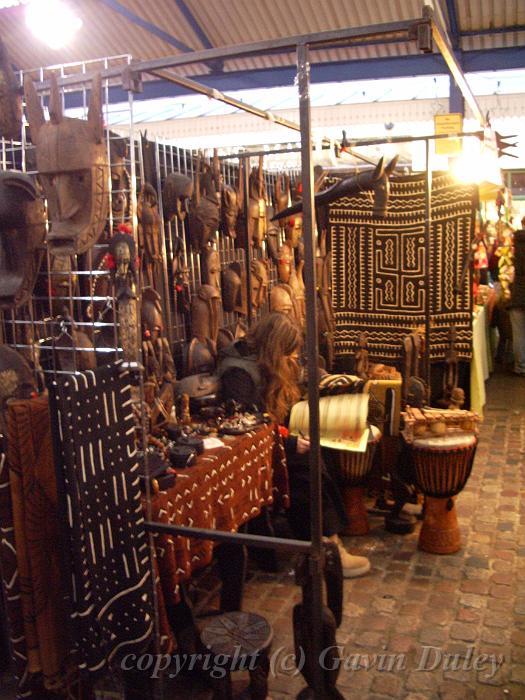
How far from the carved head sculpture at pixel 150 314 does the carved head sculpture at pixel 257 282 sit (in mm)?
1502

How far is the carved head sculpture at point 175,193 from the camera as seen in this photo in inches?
158

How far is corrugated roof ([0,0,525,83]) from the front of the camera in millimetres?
7246

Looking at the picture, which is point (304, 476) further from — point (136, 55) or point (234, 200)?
point (136, 55)

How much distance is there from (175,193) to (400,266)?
2182mm

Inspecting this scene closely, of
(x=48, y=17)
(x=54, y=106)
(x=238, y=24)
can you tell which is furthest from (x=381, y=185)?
(x=238, y=24)

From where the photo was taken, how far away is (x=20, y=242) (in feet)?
7.75

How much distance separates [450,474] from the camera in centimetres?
384

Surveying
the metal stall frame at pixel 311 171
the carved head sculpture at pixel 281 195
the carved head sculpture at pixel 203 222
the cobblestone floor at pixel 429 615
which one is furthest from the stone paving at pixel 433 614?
the carved head sculpture at pixel 281 195

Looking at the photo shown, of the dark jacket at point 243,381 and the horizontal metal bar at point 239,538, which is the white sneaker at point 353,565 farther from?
the horizontal metal bar at point 239,538

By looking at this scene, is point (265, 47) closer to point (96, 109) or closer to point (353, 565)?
point (96, 109)

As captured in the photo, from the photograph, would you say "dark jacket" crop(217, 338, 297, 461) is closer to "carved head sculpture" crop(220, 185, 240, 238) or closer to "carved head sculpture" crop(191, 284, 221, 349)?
"carved head sculpture" crop(191, 284, 221, 349)

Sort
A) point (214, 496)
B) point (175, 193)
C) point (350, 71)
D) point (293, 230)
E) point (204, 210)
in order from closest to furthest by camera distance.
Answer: point (214, 496) → point (175, 193) → point (204, 210) → point (293, 230) → point (350, 71)

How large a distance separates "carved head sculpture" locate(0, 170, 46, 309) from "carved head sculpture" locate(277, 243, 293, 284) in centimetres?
339

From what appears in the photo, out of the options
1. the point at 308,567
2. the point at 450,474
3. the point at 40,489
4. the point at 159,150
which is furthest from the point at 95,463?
the point at 159,150
